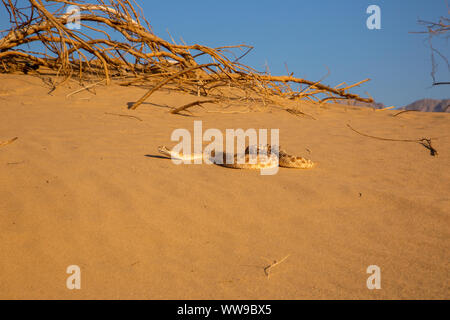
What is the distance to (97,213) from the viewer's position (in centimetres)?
281

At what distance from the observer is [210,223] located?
9.14ft

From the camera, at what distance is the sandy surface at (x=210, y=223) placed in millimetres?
2104

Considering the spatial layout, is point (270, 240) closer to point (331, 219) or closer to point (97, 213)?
point (331, 219)

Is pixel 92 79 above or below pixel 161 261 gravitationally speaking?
above

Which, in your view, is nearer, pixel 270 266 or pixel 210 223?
pixel 270 266

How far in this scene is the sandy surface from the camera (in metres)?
2.10

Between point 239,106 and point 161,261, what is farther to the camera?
point 239,106

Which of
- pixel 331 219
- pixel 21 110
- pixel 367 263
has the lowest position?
pixel 367 263

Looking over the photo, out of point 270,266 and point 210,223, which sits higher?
point 210,223

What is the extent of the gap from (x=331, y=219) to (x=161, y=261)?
1406 mm

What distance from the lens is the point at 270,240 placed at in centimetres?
256
